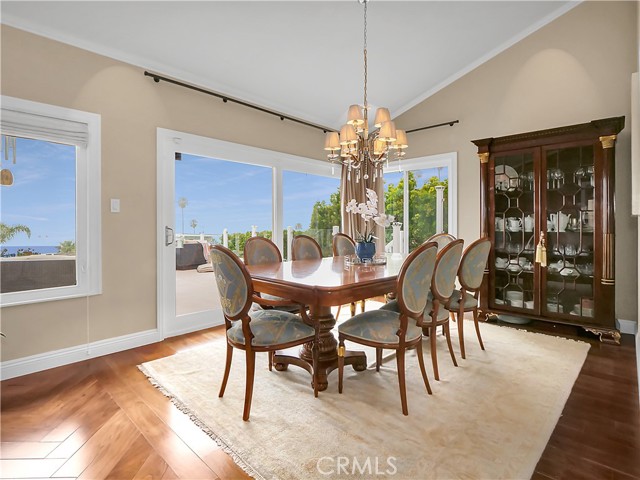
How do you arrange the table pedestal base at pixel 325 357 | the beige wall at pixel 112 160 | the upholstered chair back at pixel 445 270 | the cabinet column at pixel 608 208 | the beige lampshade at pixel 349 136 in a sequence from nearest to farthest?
the upholstered chair back at pixel 445 270 < the table pedestal base at pixel 325 357 < the beige wall at pixel 112 160 < the beige lampshade at pixel 349 136 < the cabinet column at pixel 608 208

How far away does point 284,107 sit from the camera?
14.1 ft

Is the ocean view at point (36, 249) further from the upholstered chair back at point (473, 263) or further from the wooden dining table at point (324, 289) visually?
the upholstered chair back at point (473, 263)

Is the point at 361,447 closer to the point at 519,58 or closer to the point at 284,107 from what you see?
the point at 284,107

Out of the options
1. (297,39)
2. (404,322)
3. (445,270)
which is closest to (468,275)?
(445,270)

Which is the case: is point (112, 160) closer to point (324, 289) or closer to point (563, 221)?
point (324, 289)

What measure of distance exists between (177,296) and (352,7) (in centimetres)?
319

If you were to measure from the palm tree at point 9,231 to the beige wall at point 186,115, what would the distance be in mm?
513

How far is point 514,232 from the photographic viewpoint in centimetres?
378

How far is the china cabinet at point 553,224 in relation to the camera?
3156 mm

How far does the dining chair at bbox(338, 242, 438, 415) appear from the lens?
1935mm

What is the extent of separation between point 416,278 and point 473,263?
1.02m

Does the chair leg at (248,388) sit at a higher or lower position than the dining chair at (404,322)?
lower

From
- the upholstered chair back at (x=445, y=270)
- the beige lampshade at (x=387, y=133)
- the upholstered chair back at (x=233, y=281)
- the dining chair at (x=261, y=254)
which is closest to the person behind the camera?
the upholstered chair back at (x=233, y=281)

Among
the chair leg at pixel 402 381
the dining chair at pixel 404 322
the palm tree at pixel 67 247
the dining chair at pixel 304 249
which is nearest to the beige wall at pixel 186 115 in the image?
the palm tree at pixel 67 247
